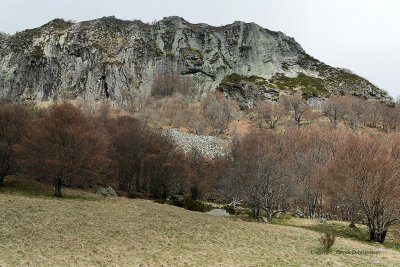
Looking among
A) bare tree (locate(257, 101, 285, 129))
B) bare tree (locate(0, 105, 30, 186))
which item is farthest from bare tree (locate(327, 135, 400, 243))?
bare tree (locate(257, 101, 285, 129))

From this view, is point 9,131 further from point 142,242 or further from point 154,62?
point 154,62

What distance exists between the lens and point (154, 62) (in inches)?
6565

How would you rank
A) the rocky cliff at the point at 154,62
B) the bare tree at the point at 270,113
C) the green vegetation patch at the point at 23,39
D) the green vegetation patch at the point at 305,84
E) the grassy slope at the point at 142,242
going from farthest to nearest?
the green vegetation patch at the point at 23,39 → the rocky cliff at the point at 154,62 → the green vegetation patch at the point at 305,84 → the bare tree at the point at 270,113 → the grassy slope at the point at 142,242

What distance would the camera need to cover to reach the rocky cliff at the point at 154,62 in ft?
500

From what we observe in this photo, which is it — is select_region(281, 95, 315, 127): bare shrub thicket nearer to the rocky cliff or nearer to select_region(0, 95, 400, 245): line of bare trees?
the rocky cliff

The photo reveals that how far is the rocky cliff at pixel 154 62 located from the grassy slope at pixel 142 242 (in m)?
110

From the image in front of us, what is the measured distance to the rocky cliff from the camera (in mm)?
152500

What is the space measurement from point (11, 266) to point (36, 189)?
109ft

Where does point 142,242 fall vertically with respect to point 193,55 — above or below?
below

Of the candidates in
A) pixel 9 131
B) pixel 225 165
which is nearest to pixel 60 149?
pixel 9 131

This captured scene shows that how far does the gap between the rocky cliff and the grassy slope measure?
11026 cm

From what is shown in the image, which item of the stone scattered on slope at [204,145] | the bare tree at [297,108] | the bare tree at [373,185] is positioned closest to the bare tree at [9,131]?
the stone scattered on slope at [204,145]

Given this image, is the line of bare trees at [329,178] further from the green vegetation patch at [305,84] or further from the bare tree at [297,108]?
the green vegetation patch at [305,84]

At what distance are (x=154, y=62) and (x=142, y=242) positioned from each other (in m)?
150
